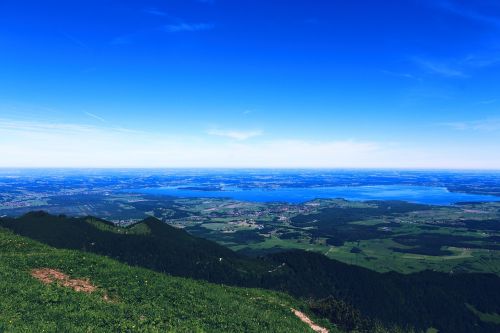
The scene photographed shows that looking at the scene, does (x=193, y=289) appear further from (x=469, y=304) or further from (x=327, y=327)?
(x=469, y=304)

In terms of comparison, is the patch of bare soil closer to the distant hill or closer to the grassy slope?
the grassy slope

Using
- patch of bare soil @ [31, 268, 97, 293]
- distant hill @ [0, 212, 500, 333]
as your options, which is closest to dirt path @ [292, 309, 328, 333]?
patch of bare soil @ [31, 268, 97, 293]

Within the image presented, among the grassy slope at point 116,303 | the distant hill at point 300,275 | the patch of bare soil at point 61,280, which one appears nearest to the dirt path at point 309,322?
the grassy slope at point 116,303

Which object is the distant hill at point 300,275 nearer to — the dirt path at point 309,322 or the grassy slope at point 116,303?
the dirt path at point 309,322

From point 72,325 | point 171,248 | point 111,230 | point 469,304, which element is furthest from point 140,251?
point 469,304

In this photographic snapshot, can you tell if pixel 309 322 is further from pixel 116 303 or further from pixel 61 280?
pixel 61 280

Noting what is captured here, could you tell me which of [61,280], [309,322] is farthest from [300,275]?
[61,280]
